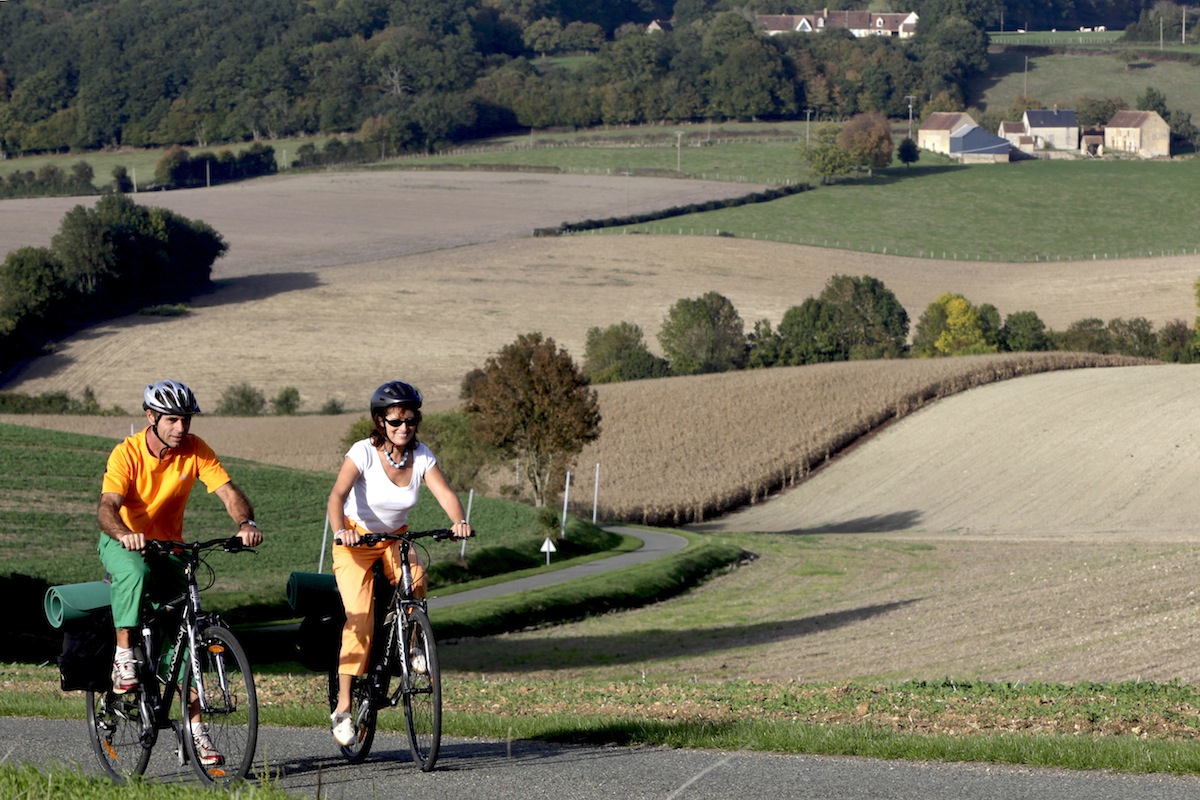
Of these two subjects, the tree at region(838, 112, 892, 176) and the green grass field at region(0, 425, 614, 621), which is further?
the tree at region(838, 112, 892, 176)

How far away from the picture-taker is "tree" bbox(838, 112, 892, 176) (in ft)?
538

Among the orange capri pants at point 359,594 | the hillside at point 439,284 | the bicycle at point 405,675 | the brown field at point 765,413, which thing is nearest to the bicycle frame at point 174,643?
the orange capri pants at point 359,594

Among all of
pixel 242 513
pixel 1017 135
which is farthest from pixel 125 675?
pixel 1017 135

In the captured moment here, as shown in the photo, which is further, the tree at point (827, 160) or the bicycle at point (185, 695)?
the tree at point (827, 160)

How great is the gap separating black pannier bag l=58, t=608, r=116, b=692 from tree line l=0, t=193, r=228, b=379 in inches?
3302

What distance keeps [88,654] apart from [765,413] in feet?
210

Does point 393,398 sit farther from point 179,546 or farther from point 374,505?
point 179,546

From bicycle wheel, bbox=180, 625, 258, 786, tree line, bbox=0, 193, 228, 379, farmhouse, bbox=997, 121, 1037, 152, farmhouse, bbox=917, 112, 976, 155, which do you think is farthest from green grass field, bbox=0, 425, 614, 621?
farmhouse, bbox=997, 121, 1037, 152

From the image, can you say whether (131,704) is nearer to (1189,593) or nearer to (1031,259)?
(1189,593)

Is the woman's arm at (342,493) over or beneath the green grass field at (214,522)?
over

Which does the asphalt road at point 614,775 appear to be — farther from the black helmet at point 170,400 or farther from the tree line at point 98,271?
the tree line at point 98,271

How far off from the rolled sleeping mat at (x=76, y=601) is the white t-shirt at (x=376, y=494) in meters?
1.64

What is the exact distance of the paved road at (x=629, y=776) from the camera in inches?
383

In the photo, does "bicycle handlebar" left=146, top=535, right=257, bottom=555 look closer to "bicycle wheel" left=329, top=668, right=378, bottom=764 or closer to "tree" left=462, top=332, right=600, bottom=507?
"bicycle wheel" left=329, top=668, right=378, bottom=764
